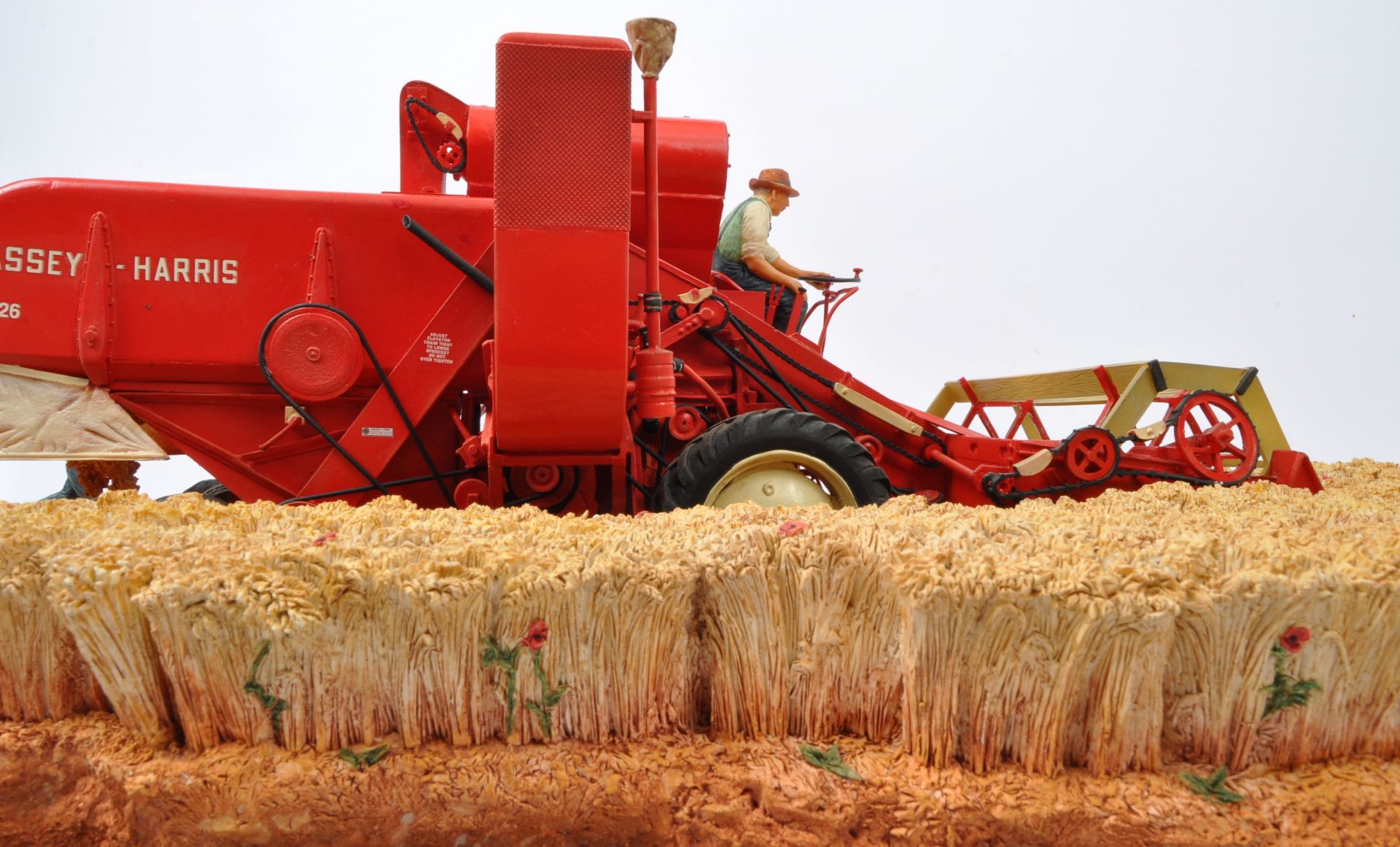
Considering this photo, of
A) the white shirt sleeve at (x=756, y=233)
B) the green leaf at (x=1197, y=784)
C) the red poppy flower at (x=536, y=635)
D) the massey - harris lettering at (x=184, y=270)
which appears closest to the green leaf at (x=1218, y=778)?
the green leaf at (x=1197, y=784)

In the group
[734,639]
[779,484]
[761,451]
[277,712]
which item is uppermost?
[761,451]

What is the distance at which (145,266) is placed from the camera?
2.99 metres

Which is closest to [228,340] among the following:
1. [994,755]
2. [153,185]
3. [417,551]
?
[153,185]

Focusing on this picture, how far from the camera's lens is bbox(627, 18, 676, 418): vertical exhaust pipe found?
2510 mm

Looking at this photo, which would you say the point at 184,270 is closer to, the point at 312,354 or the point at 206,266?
the point at 206,266

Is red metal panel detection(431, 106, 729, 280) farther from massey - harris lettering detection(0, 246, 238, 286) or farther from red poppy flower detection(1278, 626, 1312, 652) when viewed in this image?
red poppy flower detection(1278, 626, 1312, 652)

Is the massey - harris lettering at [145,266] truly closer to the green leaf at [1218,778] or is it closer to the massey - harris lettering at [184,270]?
the massey - harris lettering at [184,270]

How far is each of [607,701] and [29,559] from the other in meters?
1.18

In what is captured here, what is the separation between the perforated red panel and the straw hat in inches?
81.1

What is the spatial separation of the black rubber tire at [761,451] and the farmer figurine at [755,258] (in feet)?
3.37

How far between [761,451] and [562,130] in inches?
49.0

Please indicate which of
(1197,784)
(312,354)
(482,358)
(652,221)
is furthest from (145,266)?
(1197,784)

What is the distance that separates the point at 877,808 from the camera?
1.62 metres

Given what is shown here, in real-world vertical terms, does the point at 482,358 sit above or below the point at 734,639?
above
